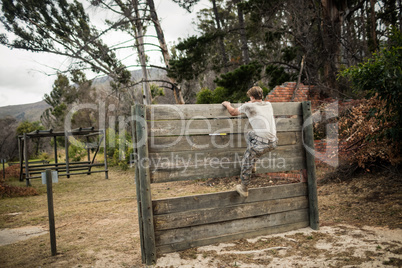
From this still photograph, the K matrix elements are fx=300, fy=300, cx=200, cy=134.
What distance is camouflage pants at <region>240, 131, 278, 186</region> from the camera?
13.9 ft

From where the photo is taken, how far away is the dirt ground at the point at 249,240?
389cm

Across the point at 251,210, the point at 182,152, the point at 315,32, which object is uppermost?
the point at 315,32

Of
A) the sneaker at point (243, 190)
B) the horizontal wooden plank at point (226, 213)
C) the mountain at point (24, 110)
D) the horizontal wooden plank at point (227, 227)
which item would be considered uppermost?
the mountain at point (24, 110)

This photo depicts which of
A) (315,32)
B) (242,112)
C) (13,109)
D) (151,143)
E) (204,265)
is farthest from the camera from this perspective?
(13,109)

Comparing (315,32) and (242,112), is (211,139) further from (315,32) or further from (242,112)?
(315,32)

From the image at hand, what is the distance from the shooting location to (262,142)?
13.9 feet

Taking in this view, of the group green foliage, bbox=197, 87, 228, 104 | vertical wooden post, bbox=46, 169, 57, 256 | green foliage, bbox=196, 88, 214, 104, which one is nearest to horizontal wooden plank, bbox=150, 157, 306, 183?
vertical wooden post, bbox=46, 169, 57, 256

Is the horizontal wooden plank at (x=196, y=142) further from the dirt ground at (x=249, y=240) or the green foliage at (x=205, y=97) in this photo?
the green foliage at (x=205, y=97)

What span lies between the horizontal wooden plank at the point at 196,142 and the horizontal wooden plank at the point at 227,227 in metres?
1.11

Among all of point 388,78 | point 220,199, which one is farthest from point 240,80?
point 220,199

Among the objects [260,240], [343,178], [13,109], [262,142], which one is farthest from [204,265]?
[13,109]

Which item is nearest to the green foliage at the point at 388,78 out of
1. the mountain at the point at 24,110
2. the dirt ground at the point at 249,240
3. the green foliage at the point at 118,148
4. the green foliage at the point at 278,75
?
the dirt ground at the point at 249,240

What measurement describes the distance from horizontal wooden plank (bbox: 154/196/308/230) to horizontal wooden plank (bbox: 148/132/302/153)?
89cm

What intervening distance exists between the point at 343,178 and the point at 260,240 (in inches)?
186
